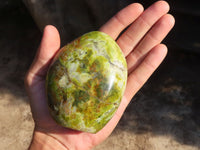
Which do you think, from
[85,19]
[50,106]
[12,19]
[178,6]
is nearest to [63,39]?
[85,19]

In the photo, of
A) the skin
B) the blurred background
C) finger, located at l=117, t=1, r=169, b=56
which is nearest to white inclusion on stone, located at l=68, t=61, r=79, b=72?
the skin

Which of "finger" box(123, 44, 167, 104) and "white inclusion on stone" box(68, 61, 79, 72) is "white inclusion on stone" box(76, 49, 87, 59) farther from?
"finger" box(123, 44, 167, 104)

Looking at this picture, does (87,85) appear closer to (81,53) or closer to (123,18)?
(81,53)

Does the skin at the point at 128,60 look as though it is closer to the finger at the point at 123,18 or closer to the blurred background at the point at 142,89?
the finger at the point at 123,18

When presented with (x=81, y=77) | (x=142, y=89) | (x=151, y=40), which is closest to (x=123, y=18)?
(x=151, y=40)

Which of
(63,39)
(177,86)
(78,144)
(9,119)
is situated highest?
(78,144)

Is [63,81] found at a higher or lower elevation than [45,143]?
higher

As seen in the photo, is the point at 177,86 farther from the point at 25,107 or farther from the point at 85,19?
the point at 25,107
